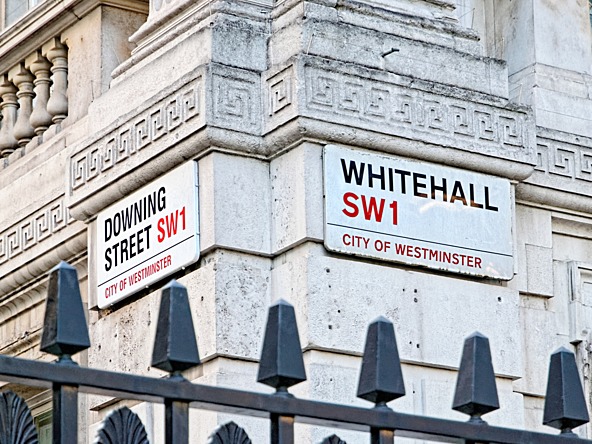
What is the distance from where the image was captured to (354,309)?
815cm

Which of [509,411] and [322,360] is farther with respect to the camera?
[509,411]

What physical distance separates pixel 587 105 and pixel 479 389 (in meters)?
5.79

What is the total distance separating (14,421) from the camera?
3699 millimetres

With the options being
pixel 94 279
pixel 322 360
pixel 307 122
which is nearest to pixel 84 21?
pixel 94 279

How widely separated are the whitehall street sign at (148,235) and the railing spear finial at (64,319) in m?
4.47

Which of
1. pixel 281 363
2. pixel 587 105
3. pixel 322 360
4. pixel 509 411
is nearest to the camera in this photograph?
pixel 281 363

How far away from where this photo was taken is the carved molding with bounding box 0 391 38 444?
12.0 feet

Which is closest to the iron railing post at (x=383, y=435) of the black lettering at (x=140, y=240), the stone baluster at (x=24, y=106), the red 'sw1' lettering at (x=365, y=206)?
the red 'sw1' lettering at (x=365, y=206)

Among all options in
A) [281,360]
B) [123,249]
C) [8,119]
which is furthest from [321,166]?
[281,360]

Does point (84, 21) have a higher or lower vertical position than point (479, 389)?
higher

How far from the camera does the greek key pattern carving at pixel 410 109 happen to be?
830 centimetres

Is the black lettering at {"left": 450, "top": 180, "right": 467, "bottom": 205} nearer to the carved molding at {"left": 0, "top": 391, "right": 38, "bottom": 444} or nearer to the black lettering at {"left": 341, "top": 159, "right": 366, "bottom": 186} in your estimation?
the black lettering at {"left": 341, "top": 159, "right": 366, "bottom": 186}

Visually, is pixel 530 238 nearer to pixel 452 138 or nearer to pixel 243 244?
pixel 452 138

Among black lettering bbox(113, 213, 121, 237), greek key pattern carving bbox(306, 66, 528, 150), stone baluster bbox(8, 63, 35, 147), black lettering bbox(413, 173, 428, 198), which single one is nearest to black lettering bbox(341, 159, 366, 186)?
greek key pattern carving bbox(306, 66, 528, 150)
